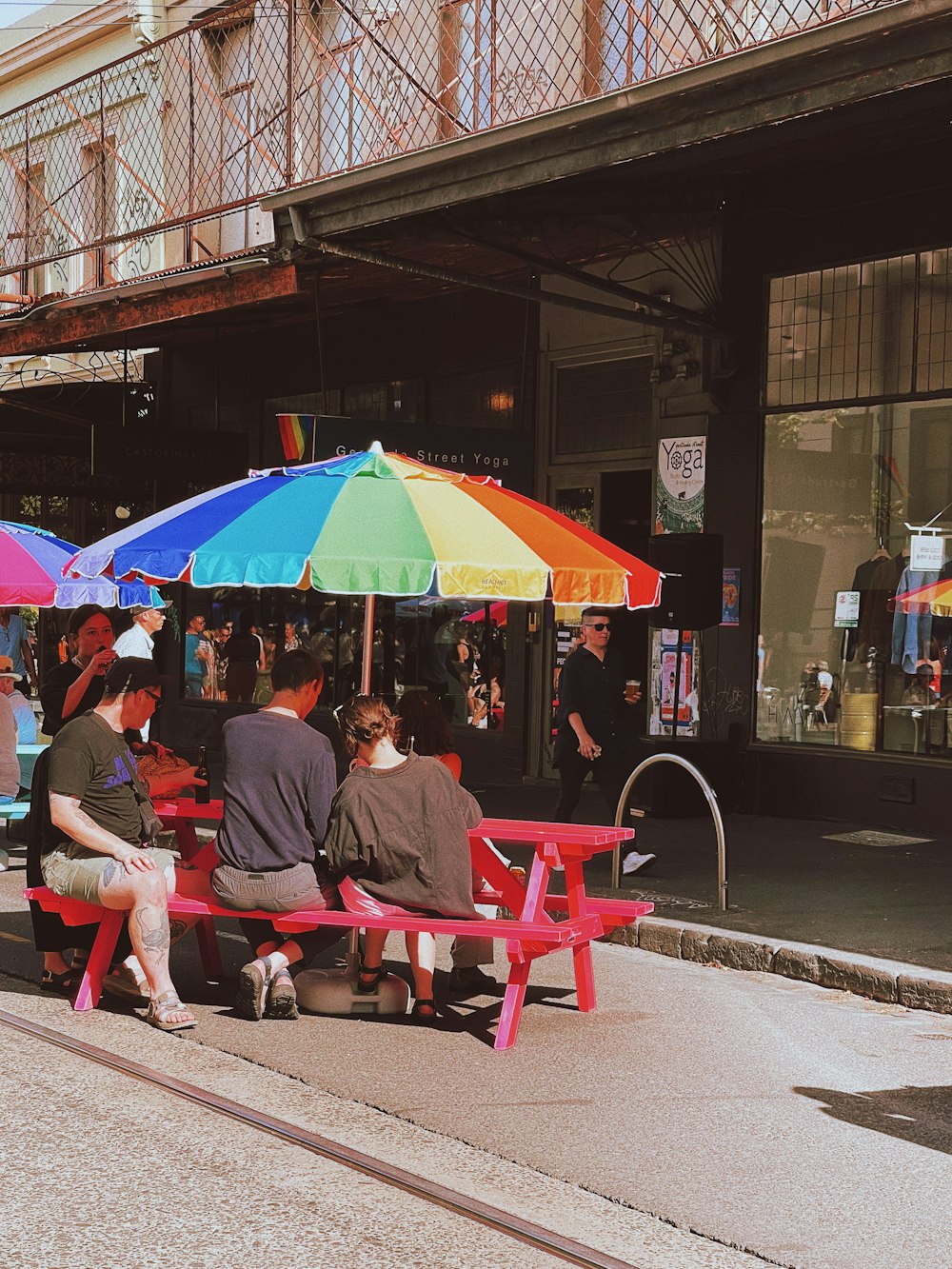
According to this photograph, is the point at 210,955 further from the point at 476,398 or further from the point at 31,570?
the point at 476,398

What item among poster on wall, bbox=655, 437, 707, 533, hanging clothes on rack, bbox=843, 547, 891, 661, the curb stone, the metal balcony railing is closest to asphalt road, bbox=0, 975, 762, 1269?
the curb stone

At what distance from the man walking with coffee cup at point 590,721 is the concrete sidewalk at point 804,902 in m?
0.60

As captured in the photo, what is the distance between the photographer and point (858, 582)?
1264 cm

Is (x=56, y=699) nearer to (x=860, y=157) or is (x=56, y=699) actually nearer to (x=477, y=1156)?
→ (x=477, y=1156)

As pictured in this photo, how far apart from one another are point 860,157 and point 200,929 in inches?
318

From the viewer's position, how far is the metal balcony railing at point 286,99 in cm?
1207

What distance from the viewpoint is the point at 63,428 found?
19.3 meters

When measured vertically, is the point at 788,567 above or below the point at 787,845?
above

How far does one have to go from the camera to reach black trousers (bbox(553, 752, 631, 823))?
10.6m

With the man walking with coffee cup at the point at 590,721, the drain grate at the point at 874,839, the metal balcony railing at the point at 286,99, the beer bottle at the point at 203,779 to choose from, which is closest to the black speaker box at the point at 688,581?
the man walking with coffee cup at the point at 590,721

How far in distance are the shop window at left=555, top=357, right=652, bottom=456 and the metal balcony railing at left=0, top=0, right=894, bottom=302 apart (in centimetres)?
245

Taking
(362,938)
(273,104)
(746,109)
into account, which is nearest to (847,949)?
(362,938)

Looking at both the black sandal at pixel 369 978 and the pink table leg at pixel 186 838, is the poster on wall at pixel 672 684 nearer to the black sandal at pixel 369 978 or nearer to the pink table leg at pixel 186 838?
the pink table leg at pixel 186 838

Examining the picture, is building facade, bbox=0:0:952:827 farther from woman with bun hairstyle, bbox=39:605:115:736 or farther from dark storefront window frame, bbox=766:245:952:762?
woman with bun hairstyle, bbox=39:605:115:736
